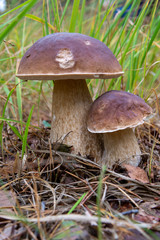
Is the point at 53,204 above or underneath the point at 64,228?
underneath

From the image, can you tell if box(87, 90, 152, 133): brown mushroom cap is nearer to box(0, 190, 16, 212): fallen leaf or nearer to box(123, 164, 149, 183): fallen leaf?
box(123, 164, 149, 183): fallen leaf

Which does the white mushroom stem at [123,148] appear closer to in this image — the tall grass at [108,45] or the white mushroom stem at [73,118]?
the white mushroom stem at [73,118]

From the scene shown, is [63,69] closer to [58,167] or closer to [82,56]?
[82,56]

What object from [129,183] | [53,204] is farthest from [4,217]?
[129,183]

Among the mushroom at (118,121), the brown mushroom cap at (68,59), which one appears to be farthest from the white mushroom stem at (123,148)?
the brown mushroom cap at (68,59)

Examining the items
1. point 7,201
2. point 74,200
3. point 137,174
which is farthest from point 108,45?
point 7,201

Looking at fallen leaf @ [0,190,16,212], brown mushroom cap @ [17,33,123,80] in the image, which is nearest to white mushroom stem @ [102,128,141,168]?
brown mushroom cap @ [17,33,123,80]

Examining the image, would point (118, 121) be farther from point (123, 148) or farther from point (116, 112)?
point (123, 148)
